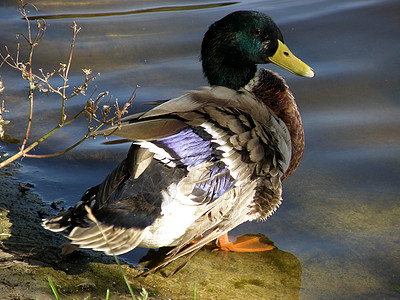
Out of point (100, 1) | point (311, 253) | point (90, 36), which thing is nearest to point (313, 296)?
point (311, 253)

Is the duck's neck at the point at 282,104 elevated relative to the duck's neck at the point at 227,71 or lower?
lower

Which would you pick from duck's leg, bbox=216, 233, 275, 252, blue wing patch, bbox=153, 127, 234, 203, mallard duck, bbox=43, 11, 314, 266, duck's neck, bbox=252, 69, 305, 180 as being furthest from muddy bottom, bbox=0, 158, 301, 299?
duck's neck, bbox=252, 69, 305, 180

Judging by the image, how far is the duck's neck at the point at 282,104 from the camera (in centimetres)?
394

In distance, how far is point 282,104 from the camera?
4023 millimetres

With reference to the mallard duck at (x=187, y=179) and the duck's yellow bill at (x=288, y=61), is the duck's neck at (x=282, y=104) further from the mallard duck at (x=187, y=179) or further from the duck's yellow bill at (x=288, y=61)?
the mallard duck at (x=187, y=179)

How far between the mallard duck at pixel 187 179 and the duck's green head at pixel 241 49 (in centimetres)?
48

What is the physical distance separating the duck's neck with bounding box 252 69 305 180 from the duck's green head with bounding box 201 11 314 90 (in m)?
0.09

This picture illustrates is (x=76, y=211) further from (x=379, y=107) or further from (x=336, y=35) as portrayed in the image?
(x=336, y=35)

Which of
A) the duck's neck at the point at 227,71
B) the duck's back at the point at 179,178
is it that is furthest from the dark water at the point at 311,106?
the duck's neck at the point at 227,71

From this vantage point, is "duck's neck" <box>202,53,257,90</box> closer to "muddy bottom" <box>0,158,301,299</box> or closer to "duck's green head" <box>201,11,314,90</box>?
"duck's green head" <box>201,11,314,90</box>

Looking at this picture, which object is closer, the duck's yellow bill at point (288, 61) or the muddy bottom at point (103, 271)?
the muddy bottom at point (103, 271)

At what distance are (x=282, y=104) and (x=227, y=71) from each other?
17.4 inches

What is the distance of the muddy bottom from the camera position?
2811 mm

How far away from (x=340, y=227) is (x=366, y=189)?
0.50 metres
